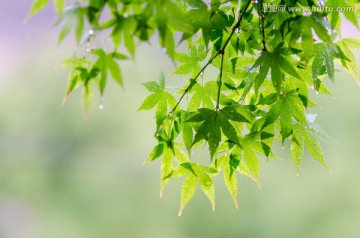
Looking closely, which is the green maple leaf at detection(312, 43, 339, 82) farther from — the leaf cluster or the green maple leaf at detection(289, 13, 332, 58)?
the green maple leaf at detection(289, 13, 332, 58)

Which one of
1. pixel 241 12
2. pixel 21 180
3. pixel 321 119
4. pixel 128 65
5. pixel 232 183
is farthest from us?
pixel 128 65

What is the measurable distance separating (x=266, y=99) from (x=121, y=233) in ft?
18.1

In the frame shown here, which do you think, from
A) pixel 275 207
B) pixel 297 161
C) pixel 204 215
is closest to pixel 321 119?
pixel 275 207

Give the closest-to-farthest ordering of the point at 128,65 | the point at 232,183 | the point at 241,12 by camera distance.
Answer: the point at 241,12
the point at 232,183
the point at 128,65

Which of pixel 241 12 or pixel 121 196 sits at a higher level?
pixel 241 12

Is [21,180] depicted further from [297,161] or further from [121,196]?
[297,161]

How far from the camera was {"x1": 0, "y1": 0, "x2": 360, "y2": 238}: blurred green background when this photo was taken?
6.14 m

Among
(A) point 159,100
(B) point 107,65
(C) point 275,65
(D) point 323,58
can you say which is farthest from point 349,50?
(B) point 107,65

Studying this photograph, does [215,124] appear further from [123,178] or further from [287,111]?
[123,178]

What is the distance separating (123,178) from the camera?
6395mm

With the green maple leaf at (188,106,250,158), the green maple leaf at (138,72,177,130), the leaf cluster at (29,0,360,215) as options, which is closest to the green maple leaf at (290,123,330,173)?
the leaf cluster at (29,0,360,215)

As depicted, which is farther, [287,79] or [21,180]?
[21,180]

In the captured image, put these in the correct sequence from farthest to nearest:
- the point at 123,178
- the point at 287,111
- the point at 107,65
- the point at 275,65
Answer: the point at 123,178 < the point at 287,111 < the point at 275,65 < the point at 107,65

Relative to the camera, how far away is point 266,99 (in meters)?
1.01
